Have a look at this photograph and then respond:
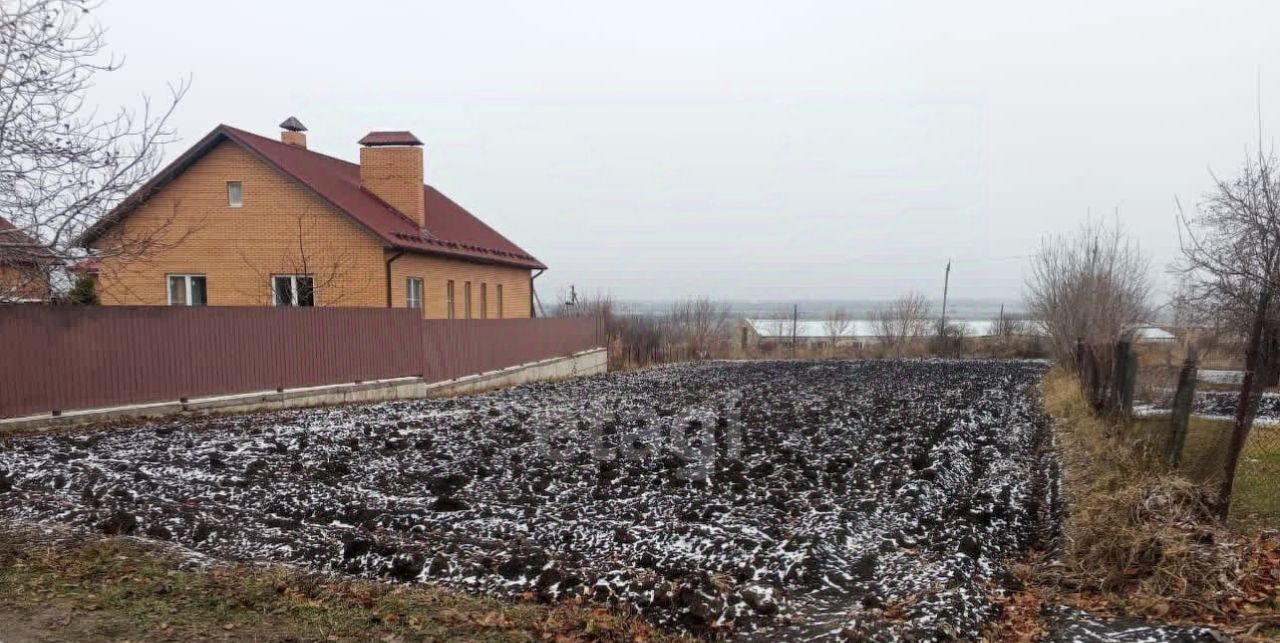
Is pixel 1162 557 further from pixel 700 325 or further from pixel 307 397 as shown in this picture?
pixel 700 325

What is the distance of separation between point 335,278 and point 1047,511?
602 inches

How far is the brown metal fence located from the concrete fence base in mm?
114

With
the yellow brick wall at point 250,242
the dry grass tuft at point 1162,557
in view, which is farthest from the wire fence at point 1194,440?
the yellow brick wall at point 250,242

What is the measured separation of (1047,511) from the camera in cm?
725

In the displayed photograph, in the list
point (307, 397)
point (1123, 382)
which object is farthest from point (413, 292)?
point (1123, 382)

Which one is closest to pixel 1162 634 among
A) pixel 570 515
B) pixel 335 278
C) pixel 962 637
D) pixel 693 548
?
pixel 962 637

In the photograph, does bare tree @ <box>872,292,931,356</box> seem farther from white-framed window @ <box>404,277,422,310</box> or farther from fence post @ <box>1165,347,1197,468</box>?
fence post @ <box>1165,347,1197,468</box>

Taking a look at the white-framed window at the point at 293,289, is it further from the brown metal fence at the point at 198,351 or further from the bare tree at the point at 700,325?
the bare tree at the point at 700,325

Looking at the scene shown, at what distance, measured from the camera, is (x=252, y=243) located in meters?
Result: 18.6

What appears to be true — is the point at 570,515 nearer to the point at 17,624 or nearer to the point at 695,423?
the point at 17,624

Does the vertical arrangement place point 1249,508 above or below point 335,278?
below

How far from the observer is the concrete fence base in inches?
425

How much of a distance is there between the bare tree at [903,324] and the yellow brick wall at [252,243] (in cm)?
2573

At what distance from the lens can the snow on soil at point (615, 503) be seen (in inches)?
199
